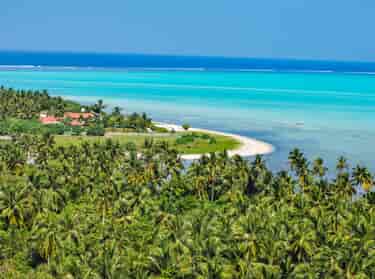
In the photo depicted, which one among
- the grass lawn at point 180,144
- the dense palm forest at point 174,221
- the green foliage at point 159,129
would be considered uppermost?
the green foliage at point 159,129

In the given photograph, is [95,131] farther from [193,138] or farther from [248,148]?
[248,148]

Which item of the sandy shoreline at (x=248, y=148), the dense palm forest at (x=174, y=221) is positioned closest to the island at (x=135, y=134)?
the sandy shoreline at (x=248, y=148)

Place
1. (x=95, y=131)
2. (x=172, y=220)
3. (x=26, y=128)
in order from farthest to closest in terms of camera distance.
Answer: (x=26, y=128), (x=95, y=131), (x=172, y=220)

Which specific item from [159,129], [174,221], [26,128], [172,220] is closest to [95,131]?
[26,128]

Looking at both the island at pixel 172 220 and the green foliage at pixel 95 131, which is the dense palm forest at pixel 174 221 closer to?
the island at pixel 172 220

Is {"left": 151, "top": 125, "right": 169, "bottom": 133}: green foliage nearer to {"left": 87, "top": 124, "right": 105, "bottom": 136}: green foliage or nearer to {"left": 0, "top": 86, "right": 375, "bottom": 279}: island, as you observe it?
{"left": 87, "top": 124, "right": 105, "bottom": 136}: green foliage

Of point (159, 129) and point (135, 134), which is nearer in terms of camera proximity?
point (135, 134)

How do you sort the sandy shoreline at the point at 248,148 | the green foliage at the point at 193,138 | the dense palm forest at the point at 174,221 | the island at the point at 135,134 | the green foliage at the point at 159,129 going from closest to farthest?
the dense palm forest at the point at 174,221 → the sandy shoreline at the point at 248,148 → the island at the point at 135,134 → the green foliage at the point at 193,138 → the green foliage at the point at 159,129
